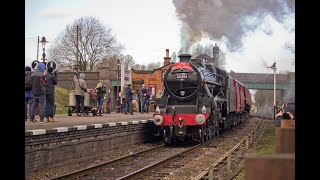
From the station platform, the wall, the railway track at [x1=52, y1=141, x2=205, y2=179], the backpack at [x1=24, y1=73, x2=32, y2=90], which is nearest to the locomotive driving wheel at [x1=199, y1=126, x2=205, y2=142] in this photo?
the railway track at [x1=52, y1=141, x2=205, y2=179]

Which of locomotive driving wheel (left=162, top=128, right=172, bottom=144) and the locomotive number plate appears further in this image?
the locomotive number plate

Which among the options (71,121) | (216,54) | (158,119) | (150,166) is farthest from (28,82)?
(216,54)

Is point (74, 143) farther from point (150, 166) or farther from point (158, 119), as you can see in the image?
point (158, 119)

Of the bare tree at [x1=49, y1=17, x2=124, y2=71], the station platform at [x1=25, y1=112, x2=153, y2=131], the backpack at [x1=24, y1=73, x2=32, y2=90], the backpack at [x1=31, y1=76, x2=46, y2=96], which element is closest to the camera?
the station platform at [x1=25, y1=112, x2=153, y2=131]

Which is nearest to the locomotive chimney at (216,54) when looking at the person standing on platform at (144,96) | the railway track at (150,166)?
the person standing on platform at (144,96)

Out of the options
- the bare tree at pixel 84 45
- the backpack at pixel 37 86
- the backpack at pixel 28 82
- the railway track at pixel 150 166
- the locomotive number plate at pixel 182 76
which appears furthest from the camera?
the bare tree at pixel 84 45

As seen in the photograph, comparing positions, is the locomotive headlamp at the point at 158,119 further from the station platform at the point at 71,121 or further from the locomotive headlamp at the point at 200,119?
the station platform at the point at 71,121

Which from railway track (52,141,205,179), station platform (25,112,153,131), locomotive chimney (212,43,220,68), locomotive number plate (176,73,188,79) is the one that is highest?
locomotive chimney (212,43,220,68)

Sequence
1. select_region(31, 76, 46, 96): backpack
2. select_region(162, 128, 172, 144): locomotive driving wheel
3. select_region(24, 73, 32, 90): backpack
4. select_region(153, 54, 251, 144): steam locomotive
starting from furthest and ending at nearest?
1. select_region(162, 128, 172, 144): locomotive driving wheel
2. select_region(153, 54, 251, 144): steam locomotive
3. select_region(24, 73, 32, 90): backpack
4. select_region(31, 76, 46, 96): backpack

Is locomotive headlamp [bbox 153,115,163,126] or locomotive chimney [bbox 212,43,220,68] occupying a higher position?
locomotive chimney [bbox 212,43,220,68]

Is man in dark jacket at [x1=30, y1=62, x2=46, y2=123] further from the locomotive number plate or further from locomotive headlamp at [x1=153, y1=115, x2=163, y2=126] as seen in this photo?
the locomotive number plate

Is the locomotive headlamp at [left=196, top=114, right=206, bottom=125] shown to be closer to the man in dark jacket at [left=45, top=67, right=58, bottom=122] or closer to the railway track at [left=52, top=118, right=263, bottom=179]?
the railway track at [left=52, top=118, right=263, bottom=179]
